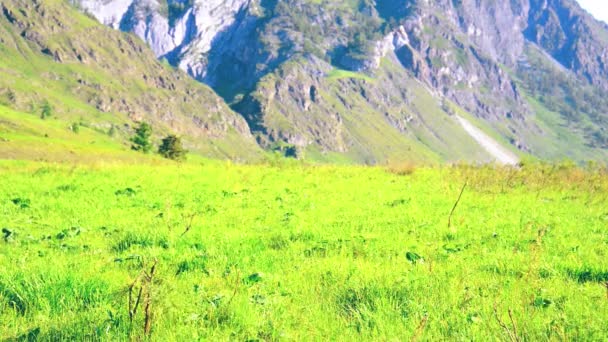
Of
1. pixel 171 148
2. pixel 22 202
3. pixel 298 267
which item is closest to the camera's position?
pixel 298 267

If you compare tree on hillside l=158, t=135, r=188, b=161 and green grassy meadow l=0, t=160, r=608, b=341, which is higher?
green grassy meadow l=0, t=160, r=608, b=341

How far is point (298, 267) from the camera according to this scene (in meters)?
8.51

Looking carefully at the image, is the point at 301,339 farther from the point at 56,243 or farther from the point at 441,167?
the point at 441,167

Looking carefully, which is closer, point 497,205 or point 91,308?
point 91,308

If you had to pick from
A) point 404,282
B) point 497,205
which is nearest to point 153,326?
point 404,282

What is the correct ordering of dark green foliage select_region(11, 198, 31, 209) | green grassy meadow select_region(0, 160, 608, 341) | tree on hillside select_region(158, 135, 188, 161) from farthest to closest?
tree on hillside select_region(158, 135, 188, 161), dark green foliage select_region(11, 198, 31, 209), green grassy meadow select_region(0, 160, 608, 341)

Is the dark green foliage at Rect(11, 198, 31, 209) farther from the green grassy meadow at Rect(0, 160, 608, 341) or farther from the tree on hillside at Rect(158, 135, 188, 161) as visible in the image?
the tree on hillside at Rect(158, 135, 188, 161)

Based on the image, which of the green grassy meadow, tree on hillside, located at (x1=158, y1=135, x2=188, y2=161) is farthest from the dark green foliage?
tree on hillside, located at (x1=158, y1=135, x2=188, y2=161)

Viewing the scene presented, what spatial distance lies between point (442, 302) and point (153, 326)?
3.90 m

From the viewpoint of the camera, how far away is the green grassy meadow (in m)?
5.73

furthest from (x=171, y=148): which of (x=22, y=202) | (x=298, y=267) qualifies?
(x=298, y=267)

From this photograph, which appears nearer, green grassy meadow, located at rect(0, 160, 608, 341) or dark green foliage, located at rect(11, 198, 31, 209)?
green grassy meadow, located at rect(0, 160, 608, 341)

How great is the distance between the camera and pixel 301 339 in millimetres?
5488

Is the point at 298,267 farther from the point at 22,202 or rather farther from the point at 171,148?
the point at 171,148
